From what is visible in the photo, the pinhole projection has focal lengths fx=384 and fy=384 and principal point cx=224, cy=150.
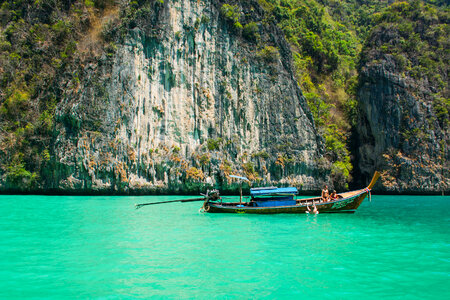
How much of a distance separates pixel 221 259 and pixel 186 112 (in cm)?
3039

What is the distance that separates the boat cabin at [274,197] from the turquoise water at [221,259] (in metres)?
3.59

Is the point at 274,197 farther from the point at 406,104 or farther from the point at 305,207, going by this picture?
the point at 406,104

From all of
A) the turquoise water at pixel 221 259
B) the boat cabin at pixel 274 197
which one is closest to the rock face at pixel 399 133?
the boat cabin at pixel 274 197

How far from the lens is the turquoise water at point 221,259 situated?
8445 millimetres

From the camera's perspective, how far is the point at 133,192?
120 ft

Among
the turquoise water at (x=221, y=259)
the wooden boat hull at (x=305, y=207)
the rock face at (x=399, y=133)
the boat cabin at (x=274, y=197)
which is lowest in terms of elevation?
the turquoise water at (x=221, y=259)

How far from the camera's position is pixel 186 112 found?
40.3 m

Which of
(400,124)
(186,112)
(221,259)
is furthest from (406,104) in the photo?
(221,259)

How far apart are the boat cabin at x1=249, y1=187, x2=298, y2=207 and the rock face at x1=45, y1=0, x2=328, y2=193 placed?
16.4m

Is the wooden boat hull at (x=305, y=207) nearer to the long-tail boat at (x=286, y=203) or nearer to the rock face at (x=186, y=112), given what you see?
the long-tail boat at (x=286, y=203)

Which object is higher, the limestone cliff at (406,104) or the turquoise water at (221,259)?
the limestone cliff at (406,104)

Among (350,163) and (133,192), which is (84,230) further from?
(350,163)

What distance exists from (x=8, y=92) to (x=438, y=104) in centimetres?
4919

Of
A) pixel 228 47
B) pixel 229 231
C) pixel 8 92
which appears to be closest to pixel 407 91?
pixel 228 47
